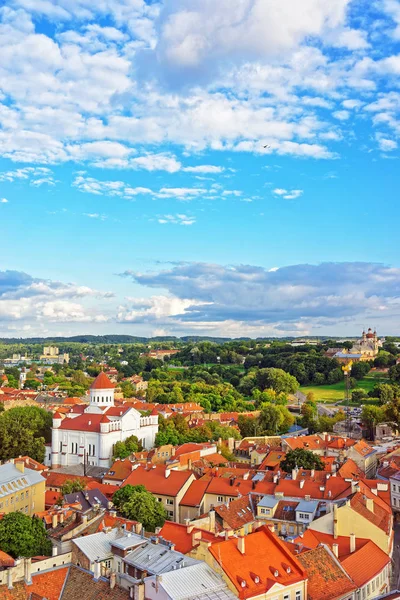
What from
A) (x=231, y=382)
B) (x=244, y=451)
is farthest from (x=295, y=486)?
(x=231, y=382)

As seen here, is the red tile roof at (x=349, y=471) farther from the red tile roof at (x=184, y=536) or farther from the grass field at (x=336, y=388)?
the grass field at (x=336, y=388)

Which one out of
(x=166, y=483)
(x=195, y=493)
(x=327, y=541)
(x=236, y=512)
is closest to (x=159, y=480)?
(x=166, y=483)

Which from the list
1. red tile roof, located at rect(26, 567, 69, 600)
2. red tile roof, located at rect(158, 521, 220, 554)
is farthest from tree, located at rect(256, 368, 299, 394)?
red tile roof, located at rect(26, 567, 69, 600)

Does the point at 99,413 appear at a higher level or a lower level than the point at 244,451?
higher

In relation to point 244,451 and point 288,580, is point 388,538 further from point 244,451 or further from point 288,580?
point 244,451

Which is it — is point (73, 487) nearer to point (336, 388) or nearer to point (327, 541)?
point (327, 541)
